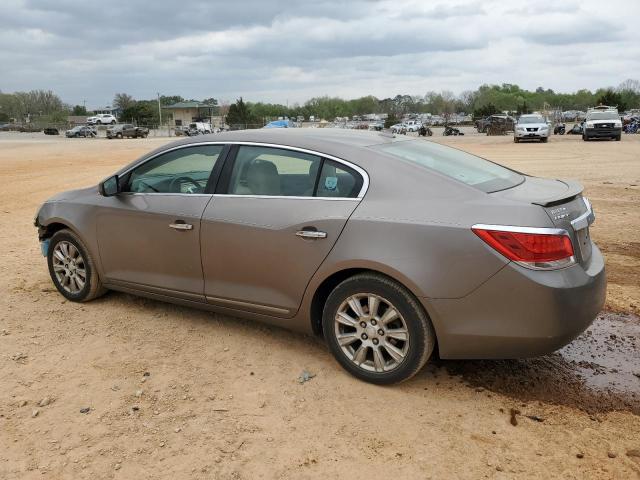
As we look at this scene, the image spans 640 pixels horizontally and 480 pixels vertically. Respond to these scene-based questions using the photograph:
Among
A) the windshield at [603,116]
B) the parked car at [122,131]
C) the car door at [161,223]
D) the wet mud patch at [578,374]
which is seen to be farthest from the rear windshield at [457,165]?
the parked car at [122,131]

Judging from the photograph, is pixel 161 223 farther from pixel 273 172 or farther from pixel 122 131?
pixel 122 131

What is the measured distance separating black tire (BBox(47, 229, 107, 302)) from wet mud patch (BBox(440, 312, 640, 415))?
306cm

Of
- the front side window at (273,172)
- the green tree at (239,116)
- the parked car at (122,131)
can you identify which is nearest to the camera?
the front side window at (273,172)

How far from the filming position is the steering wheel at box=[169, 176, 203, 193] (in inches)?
176

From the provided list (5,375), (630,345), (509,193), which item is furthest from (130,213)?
(630,345)

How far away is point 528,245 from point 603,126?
110 feet

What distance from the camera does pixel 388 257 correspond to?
3463 millimetres

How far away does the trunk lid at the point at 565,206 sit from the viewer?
10.9ft

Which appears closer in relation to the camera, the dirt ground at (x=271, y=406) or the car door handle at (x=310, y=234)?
the dirt ground at (x=271, y=406)

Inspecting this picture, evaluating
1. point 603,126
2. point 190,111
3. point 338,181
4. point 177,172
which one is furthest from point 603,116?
point 190,111

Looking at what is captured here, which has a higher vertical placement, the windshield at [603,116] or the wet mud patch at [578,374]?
the windshield at [603,116]

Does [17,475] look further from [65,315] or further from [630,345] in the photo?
[630,345]

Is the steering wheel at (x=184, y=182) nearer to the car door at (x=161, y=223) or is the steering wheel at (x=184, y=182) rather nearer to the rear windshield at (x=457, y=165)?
the car door at (x=161, y=223)

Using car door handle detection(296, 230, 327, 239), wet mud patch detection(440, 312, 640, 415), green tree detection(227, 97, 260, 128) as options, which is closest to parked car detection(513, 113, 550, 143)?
wet mud patch detection(440, 312, 640, 415)
